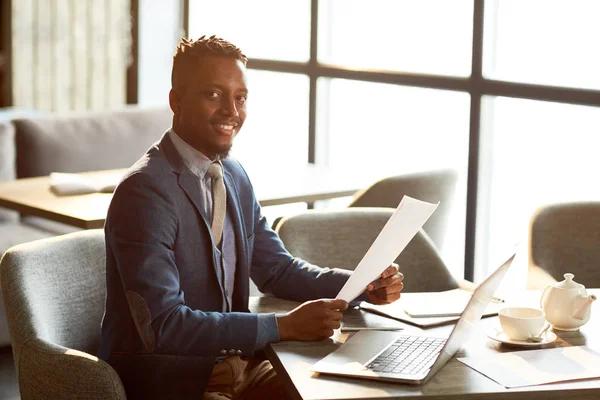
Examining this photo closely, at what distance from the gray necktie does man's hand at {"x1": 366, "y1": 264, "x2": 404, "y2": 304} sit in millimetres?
368

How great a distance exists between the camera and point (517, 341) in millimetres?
1934

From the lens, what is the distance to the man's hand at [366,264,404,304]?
7.25ft

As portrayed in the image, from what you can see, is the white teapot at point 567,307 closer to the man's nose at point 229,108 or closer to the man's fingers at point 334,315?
the man's fingers at point 334,315

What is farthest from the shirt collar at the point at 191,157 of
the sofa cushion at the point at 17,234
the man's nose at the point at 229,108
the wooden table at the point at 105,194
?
the sofa cushion at the point at 17,234

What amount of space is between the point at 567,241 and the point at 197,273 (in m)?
1.39

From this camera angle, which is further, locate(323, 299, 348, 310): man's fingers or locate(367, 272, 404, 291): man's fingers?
locate(367, 272, 404, 291): man's fingers

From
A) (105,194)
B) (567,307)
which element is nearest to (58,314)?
(567,307)

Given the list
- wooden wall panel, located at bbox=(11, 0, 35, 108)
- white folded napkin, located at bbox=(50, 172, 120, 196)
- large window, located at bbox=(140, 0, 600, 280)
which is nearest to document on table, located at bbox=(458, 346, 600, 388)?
large window, located at bbox=(140, 0, 600, 280)

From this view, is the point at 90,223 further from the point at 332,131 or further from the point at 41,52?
the point at 41,52

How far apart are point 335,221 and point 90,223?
0.96 meters

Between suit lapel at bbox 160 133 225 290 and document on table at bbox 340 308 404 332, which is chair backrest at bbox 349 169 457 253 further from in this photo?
suit lapel at bbox 160 133 225 290

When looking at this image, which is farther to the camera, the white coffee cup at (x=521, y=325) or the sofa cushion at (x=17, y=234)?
the sofa cushion at (x=17, y=234)

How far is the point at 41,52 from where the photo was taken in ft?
21.8

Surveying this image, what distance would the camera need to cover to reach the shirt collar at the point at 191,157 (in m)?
2.15
